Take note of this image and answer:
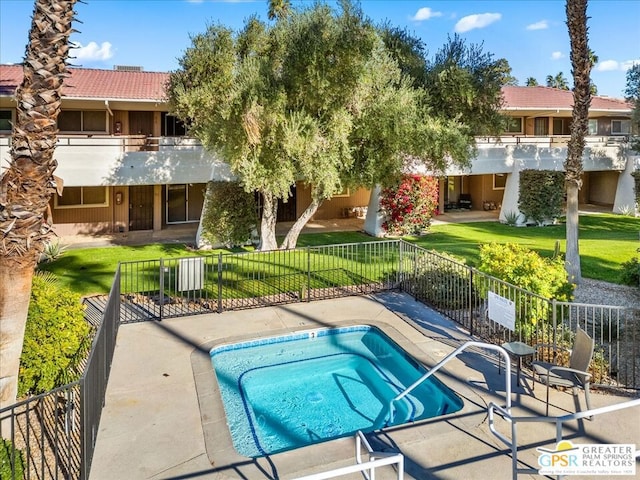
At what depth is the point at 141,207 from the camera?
24469 millimetres

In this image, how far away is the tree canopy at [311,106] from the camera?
14602mm

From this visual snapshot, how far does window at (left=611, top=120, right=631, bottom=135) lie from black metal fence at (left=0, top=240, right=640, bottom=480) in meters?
25.0

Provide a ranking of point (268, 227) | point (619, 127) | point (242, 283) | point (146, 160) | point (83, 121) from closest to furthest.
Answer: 1. point (242, 283)
2. point (268, 227)
3. point (146, 160)
4. point (83, 121)
5. point (619, 127)

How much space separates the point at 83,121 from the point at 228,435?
68.4 ft

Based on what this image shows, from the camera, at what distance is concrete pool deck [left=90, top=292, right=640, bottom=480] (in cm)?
621

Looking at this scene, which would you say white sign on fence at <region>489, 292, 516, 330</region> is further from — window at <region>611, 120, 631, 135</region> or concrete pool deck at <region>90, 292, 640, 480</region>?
window at <region>611, 120, 631, 135</region>

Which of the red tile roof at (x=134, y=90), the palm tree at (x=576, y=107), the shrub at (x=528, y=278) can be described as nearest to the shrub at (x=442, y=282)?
the shrub at (x=528, y=278)

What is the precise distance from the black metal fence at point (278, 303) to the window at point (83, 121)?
992 centimetres

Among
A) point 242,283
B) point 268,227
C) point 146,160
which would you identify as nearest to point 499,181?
point 268,227

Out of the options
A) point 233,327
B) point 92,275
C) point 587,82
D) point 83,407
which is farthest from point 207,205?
point 83,407

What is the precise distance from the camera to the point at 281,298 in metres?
13.5

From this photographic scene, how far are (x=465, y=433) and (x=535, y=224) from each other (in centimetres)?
2180

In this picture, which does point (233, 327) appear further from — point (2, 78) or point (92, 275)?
point (2, 78)

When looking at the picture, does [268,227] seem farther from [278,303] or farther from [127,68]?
[127,68]
